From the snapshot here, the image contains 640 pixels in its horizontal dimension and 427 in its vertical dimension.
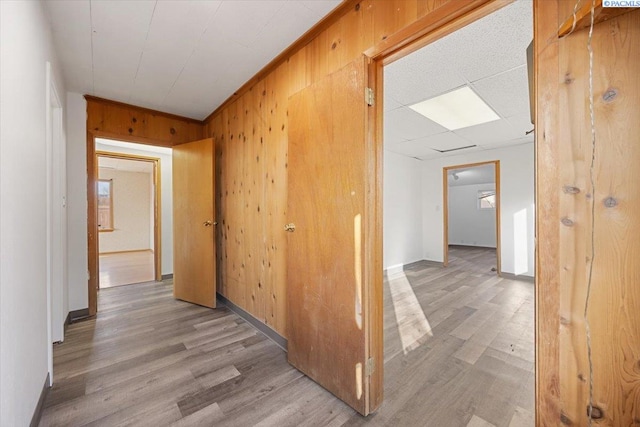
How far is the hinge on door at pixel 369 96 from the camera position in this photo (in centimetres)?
142

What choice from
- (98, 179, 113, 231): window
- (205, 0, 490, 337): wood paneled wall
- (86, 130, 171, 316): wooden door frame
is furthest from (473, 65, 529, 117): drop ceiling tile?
(98, 179, 113, 231): window

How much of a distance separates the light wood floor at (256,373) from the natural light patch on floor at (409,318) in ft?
0.06

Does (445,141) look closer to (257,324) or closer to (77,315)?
(257,324)

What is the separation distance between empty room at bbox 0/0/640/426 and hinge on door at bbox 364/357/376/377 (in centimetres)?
3

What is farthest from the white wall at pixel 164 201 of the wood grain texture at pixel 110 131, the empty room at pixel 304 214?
the wood grain texture at pixel 110 131

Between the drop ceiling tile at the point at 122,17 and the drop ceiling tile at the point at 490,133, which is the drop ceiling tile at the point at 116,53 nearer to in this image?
the drop ceiling tile at the point at 122,17

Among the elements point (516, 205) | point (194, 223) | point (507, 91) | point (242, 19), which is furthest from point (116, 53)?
point (516, 205)

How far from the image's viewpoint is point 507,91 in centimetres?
255

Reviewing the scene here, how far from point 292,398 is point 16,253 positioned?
5.11ft

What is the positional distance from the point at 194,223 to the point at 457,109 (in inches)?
139

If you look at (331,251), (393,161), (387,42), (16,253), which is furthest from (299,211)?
(393,161)

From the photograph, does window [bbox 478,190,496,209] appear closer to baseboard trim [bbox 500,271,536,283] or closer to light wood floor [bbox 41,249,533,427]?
baseboard trim [bbox 500,271,536,283]

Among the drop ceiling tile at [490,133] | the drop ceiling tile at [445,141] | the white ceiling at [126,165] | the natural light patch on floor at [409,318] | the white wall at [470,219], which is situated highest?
the white ceiling at [126,165]

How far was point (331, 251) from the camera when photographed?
1.58m
